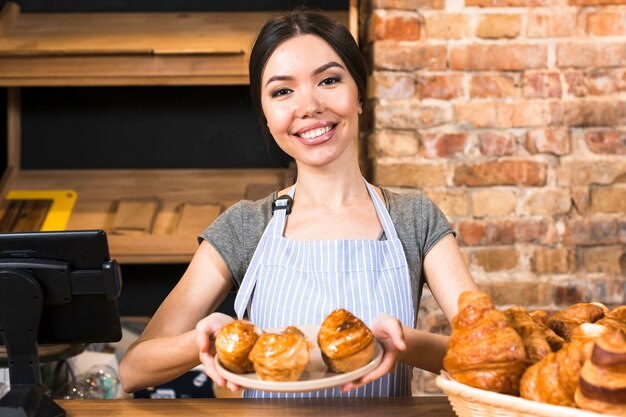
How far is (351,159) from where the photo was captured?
5.66 ft

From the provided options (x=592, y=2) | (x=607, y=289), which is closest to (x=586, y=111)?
(x=592, y=2)

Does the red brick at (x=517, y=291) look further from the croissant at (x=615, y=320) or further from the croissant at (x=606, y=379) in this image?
the croissant at (x=606, y=379)

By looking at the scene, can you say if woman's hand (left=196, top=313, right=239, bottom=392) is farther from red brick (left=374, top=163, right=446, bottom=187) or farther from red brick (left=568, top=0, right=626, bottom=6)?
red brick (left=568, top=0, right=626, bottom=6)

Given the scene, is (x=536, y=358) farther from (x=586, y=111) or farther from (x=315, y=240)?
(x=586, y=111)

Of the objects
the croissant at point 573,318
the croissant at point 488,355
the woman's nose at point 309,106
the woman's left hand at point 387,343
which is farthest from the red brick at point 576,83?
the croissant at point 488,355

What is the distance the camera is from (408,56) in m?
2.37

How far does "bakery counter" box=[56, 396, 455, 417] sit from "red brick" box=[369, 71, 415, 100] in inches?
47.2

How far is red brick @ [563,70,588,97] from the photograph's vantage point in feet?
7.73

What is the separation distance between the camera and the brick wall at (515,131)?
92.9 inches

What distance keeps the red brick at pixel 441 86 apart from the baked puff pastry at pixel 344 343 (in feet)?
4.33

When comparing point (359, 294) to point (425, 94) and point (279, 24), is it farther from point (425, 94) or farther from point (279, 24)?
point (425, 94)

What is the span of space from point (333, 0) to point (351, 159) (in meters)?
1.38

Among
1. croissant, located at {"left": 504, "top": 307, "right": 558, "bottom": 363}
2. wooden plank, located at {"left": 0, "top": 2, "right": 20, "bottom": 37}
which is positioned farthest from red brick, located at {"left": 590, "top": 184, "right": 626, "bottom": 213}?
wooden plank, located at {"left": 0, "top": 2, "right": 20, "bottom": 37}

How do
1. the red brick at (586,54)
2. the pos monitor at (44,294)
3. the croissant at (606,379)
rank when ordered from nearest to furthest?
the croissant at (606,379)
the pos monitor at (44,294)
the red brick at (586,54)
